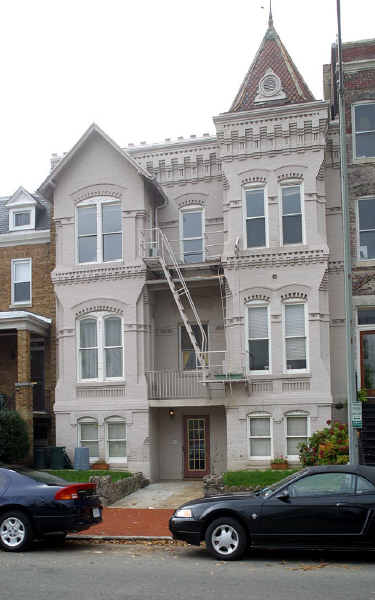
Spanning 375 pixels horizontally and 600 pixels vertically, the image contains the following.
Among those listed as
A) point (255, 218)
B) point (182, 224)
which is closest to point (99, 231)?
point (182, 224)

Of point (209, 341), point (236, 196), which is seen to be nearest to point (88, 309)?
point (209, 341)

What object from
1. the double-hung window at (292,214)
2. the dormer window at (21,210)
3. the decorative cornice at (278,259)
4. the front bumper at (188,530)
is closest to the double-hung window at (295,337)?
the decorative cornice at (278,259)

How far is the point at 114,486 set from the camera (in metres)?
19.0

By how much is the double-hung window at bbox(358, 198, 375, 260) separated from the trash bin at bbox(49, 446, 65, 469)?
1065cm

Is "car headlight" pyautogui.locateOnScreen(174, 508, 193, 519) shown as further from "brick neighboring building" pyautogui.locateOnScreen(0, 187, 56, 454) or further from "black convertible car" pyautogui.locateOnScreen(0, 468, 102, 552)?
"brick neighboring building" pyautogui.locateOnScreen(0, 187, 56, 454)

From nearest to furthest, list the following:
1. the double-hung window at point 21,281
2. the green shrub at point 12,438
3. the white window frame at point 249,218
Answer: the green shrub at point 12,438
the white window frame at point 249,218
the double-hung window at point 21,281

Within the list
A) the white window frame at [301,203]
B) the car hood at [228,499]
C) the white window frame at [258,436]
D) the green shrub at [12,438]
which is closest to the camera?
the car hood at [228,499]

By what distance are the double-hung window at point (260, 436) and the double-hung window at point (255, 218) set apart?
506 centimetres

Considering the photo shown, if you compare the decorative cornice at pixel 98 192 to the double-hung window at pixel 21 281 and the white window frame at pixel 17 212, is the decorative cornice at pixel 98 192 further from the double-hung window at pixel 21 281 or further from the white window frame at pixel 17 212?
the double-hung window at pixel 21 281

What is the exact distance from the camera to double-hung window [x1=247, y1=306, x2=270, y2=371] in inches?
842

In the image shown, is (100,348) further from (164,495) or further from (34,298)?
(164,495)

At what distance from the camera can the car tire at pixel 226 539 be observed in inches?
441

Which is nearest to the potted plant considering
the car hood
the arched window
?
the arched window

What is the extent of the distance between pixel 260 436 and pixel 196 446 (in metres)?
2.67
